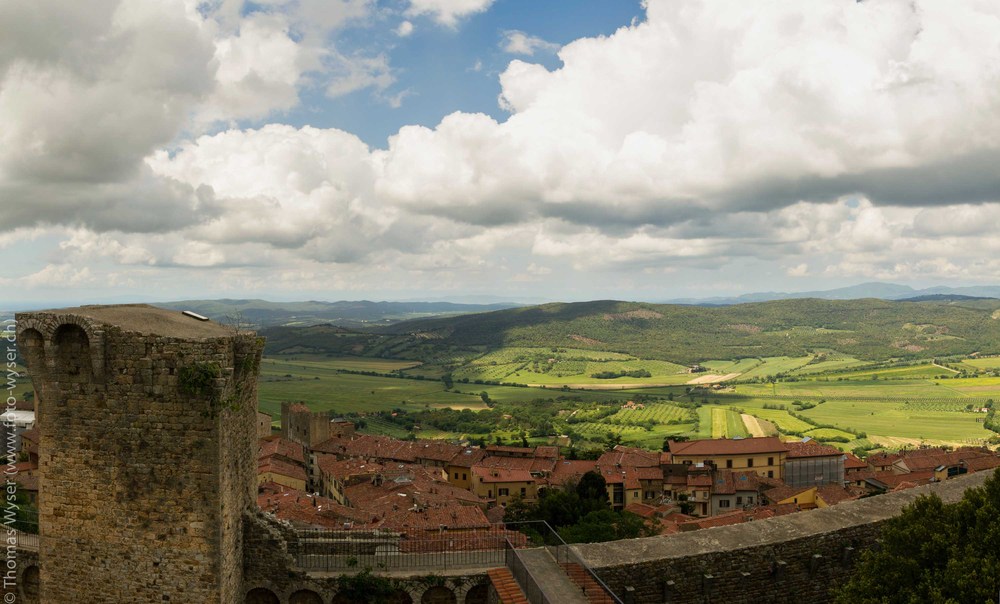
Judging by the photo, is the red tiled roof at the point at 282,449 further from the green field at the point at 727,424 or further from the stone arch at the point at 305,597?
the green field at the point at 727,424


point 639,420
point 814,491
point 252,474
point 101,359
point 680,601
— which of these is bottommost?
point 639,420

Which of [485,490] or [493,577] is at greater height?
[493,577]

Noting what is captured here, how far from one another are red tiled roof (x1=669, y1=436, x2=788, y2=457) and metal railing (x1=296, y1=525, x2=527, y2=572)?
3103 inches

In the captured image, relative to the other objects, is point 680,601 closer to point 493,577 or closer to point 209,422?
point 493,577

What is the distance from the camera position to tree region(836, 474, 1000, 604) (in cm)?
1090

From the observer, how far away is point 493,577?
13023 millimetres

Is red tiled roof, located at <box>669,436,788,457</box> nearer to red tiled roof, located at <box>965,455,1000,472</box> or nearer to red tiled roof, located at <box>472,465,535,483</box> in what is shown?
red tiled roof, located at <box>965,455,1000,472</box>

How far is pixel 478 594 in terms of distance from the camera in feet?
43.6

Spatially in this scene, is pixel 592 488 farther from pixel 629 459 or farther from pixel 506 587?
pixel 506 587

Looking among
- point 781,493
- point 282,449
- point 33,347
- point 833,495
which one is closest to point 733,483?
point 781,493

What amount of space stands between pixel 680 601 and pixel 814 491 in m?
58.4

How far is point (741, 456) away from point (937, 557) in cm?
8276

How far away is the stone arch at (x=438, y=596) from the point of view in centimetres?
1307

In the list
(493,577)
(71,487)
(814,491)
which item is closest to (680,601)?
(493,577)
